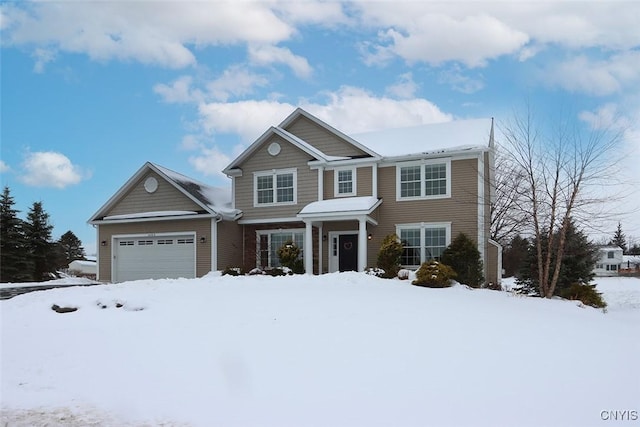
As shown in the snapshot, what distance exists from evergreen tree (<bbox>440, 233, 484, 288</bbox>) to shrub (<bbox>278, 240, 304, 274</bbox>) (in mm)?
5534

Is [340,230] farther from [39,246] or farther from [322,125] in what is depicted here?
[39,246]

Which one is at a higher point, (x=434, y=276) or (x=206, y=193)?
(x=206, y=193)

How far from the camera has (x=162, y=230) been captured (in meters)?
20.0

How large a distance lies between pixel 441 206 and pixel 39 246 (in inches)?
942

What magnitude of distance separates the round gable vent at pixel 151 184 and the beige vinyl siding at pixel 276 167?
3596 millimetres

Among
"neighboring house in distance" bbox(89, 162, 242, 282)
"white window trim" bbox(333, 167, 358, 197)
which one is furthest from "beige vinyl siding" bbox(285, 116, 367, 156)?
"neighboring house in distance" bbox(89, 162, 242, 282)

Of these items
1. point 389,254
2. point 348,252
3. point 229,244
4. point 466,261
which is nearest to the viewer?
point 466,261

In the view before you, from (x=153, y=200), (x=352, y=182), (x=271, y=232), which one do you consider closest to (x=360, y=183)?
(x=352, y=182)

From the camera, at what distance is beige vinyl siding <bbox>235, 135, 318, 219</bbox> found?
733 inches

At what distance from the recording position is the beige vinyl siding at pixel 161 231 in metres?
19.0

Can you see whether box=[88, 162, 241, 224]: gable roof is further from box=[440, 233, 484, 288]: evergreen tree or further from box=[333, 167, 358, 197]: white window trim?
box=[440, 233, 484, 288]: evergreen tree

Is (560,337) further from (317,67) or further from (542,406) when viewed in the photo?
(317,67)

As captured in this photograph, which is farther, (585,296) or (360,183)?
→ (360,183)

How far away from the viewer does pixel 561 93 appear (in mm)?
14805
